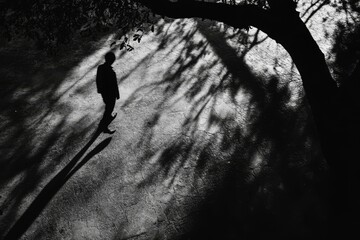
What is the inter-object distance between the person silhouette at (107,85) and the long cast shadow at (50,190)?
11.2 inches

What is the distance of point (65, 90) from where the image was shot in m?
7.43

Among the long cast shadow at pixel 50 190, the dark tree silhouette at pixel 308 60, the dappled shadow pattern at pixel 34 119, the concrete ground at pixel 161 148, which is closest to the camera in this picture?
the dark tree silhouette at pixel 308 60

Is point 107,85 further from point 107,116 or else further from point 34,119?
point 34,119

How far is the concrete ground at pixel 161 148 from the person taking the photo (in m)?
4.74

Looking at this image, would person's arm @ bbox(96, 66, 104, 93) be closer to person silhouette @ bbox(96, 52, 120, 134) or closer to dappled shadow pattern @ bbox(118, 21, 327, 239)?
person silhouette @ bbox(96, 52, 120, 134)

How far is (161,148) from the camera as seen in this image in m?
6.01

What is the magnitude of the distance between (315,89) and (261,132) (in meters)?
2.74

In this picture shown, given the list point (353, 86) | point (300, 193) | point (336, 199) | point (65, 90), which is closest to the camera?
point (353, 86)

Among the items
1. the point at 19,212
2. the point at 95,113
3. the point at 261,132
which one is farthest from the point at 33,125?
the point at 261,132

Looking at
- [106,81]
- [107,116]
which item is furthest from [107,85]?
[107,116]

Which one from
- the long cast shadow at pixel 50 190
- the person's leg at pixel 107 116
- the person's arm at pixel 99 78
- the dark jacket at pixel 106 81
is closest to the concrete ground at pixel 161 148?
the long cast shadow at pixel 50 190

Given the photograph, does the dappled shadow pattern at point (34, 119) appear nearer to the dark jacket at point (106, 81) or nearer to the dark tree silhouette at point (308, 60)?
the dark jacket at point (106, 81)

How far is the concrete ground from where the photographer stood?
15.6ft

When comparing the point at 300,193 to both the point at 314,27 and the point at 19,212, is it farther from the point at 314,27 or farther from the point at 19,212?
the point at 314,27
